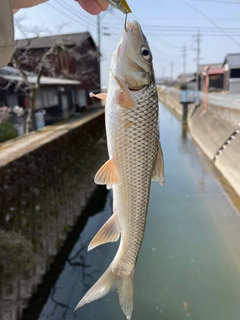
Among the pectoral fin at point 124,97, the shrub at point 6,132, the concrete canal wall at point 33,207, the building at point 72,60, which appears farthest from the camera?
the building at point 72,60

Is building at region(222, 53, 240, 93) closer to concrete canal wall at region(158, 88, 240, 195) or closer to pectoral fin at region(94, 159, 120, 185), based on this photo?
concrete canal wall at region(158, 88, 240, 195)

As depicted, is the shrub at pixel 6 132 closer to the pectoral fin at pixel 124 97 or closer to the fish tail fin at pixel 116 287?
the fish tail fin at pixel 116 287

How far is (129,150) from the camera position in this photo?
191 cm

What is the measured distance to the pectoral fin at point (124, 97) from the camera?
5.77 feet

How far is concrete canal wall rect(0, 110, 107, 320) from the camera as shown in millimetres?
4293

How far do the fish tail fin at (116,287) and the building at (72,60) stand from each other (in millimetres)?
16279

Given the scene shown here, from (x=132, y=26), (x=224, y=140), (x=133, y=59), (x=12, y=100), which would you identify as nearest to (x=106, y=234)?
(x=133, y=59)

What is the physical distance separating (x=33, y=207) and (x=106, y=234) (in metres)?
3.76

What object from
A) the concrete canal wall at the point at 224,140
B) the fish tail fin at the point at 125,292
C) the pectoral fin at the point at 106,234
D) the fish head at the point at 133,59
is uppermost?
the fish head at the point at 133,59

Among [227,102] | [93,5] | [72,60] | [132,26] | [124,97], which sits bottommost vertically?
[227,102]

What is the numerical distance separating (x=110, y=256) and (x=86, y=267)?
0.53 metres

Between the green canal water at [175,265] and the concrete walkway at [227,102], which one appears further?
the concrete walkway at [227,102]

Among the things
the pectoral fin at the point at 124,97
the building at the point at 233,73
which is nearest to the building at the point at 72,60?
the building at the point at 233,73

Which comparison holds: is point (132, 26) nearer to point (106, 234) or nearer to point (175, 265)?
point (106, 234)
